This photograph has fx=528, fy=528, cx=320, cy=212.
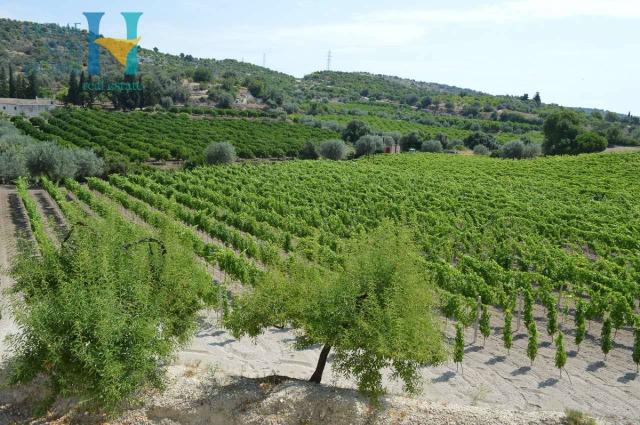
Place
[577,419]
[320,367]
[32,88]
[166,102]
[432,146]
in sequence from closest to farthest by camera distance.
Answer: [577,419] < [320,367] < [432,146] < [32,88] < [166,102]

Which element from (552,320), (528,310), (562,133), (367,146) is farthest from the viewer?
(562,133)

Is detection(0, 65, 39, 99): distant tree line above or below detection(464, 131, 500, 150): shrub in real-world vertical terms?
A: above

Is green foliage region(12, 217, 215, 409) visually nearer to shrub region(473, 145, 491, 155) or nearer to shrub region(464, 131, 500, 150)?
shrub region(473, 145, 491, 155)

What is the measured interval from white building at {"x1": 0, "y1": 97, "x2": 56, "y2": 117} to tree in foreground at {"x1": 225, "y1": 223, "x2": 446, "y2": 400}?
92664 millimetres

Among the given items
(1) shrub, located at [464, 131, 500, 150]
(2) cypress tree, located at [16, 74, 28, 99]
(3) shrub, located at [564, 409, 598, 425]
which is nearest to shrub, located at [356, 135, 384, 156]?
(1) shrub, located at [464, 131, 500, 150]

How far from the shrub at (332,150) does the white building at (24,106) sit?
54.0m

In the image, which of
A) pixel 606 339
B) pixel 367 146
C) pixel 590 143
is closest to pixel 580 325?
pixel 606 339

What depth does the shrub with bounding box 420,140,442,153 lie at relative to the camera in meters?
78.8

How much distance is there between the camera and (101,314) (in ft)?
31.2

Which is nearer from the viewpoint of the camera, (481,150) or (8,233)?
(8,233)

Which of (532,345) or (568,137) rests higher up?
(568,137)

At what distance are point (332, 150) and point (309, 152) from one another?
3194 millimetres

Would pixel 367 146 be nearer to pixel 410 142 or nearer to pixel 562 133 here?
pixel 410 142

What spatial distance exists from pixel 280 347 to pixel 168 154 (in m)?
44.8
